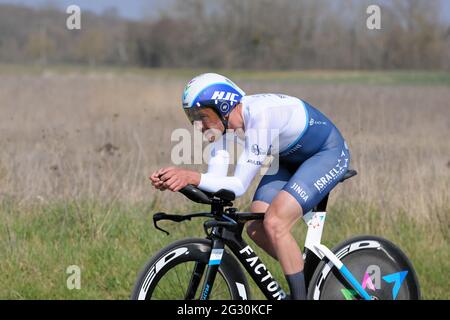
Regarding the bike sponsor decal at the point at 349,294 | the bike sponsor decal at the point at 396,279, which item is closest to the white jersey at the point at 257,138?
the bike sponsor decal at the point at 349,294

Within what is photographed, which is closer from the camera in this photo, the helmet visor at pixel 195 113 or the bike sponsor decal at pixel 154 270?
the bike sponsor decal at pixel 154 270

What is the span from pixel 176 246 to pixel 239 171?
1.79 feet

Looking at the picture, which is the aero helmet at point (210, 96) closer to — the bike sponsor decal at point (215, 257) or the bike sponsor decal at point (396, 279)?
the bike sponsor decal at point (215, 257)

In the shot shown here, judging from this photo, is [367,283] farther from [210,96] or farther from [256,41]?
[256,41]

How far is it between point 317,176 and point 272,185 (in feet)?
1.13

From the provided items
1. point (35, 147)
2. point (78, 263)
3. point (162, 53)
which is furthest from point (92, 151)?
point (162, 53)

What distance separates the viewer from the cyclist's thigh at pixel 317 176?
202 inches

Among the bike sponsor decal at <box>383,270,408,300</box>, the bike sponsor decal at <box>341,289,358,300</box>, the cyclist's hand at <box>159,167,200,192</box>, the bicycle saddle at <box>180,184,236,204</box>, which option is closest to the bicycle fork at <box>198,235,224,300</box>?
the bicycle saddle at <box>180,184,236,204</box>

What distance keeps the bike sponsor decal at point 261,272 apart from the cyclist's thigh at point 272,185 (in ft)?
1.35

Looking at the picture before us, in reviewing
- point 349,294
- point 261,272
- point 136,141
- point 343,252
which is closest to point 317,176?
point 343,252

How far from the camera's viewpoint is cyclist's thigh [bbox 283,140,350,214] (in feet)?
16.9

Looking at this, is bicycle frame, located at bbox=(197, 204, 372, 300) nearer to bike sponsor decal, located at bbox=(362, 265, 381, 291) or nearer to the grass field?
bike sponsor decal, located at bbox=(362, 265, 381, 291)

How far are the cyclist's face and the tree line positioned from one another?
185 feet
